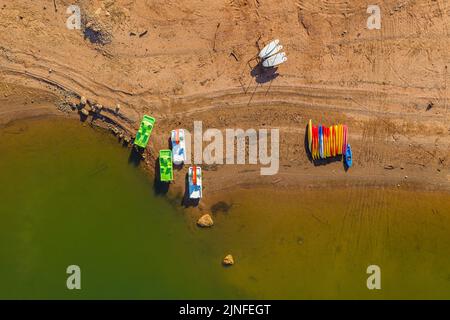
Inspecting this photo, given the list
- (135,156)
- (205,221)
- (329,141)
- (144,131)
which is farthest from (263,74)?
(205,221)

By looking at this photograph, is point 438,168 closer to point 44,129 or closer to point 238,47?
point 238,47

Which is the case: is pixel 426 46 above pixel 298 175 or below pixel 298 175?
above

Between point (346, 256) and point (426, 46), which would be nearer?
point (426, 46)

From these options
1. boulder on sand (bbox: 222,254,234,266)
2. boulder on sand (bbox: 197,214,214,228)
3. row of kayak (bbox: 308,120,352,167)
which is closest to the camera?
row of kayak (bbox: 308,120,352,167)

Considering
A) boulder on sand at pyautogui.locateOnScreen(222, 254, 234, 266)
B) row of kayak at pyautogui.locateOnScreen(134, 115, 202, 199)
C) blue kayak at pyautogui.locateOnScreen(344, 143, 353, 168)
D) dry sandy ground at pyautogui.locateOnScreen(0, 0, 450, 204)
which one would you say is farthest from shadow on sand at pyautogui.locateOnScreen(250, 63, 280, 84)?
boulder on sand at pyautogui.locateOnScreen(222, 254, 234, 266)

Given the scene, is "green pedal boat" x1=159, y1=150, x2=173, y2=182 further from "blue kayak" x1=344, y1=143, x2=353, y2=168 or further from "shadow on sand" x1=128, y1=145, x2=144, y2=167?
"blue kayak" x1=344, y1=143, x2=353, y2=168

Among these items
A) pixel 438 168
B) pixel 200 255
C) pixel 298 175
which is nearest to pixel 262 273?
pixel 200 255

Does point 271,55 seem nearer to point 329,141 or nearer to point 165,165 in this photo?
point 329,141
